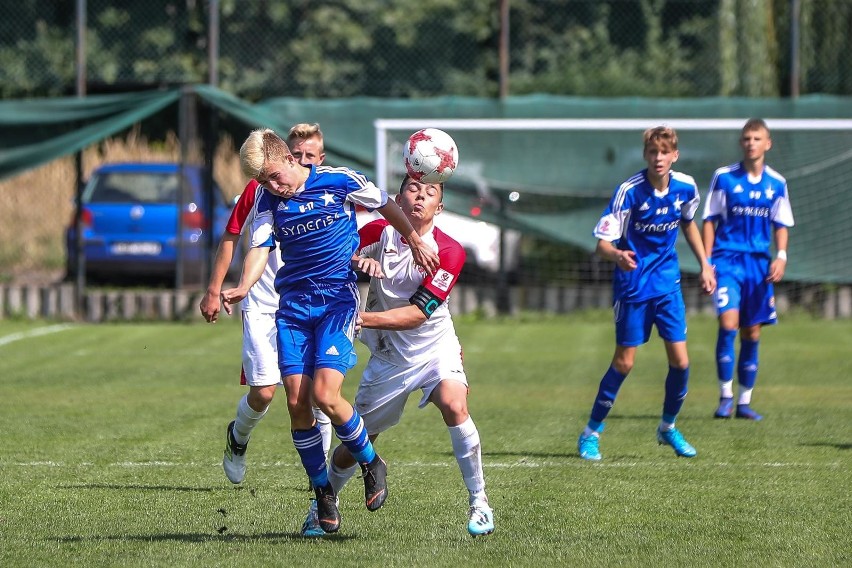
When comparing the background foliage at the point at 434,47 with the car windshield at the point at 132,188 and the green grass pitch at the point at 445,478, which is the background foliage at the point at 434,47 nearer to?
the car windshield at the point at 132,188

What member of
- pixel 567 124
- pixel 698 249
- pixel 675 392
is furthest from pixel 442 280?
pixel 567 124

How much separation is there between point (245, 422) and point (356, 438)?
54.0 inches

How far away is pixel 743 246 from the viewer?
32.0 feet

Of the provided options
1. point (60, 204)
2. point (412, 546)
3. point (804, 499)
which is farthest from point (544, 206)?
point (412, 546)

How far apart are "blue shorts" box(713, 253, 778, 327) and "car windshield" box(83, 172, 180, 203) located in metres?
9.04

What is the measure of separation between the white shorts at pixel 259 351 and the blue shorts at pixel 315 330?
1152 millimetres

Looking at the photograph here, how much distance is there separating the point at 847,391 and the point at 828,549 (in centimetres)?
591

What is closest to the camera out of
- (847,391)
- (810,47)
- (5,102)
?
(847,391)

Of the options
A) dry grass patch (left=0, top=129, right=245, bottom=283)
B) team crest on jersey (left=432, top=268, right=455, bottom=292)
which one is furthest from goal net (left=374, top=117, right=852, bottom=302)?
team crest on jersey (left=432, top=268, right=455, bottom=292)

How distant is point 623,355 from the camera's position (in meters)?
8.12

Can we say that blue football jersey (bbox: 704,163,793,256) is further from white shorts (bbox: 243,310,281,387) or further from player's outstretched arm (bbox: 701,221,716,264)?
white shorts (bbox: 243,310,281,387)

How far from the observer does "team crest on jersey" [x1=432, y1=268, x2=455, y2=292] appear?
5.79m

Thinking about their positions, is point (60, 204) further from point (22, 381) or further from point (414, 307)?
point (414, 307)

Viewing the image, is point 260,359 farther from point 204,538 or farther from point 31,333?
point 31,333
